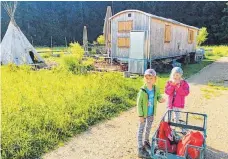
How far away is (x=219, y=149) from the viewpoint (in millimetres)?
4684

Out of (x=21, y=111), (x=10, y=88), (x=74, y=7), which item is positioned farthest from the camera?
(x=74, y=7)

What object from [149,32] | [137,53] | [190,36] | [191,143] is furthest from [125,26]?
[191,143]

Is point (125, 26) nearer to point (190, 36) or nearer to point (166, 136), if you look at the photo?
point (190, 36)

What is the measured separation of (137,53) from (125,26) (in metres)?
1.92

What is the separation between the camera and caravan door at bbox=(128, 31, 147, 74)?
42.3 ft

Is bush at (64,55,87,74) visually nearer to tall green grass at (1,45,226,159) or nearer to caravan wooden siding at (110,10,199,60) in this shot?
tall green grass at (1,45,226,159)

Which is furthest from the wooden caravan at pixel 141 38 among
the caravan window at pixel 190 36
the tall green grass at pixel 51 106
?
the tall green grass at pixel 51 106

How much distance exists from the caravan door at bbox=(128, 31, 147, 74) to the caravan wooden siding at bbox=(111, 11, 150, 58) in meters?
0.33

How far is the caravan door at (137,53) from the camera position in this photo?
1289cm

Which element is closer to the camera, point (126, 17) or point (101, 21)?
point (126, 17)

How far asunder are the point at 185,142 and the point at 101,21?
3968cm

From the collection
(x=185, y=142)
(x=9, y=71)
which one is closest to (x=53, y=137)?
(x=185, y=142)

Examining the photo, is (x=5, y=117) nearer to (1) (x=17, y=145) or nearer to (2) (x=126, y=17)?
(1) (x=17, y=145)

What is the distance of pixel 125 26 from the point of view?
14.2m
